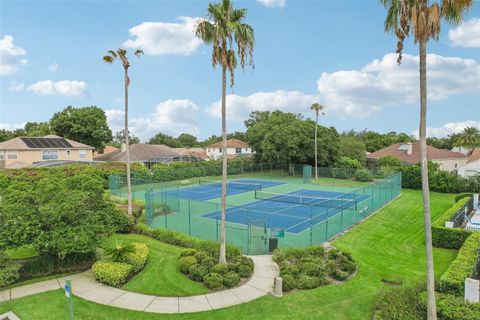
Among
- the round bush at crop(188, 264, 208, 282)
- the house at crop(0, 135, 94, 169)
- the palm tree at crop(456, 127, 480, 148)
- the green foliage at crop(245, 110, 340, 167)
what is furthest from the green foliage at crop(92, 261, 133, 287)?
the palm tree at crop(456, 127, 480, 148)

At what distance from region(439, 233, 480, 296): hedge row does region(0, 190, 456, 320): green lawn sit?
1263 millimetres

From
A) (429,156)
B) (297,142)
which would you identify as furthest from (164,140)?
(429,156)

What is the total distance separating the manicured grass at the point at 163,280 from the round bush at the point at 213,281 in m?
Result: 0.20

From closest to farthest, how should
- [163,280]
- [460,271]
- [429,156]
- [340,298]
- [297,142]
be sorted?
1. [340,298]
2. [460,271]
3. [163,280]
4. [297,142]
5. [429,156]

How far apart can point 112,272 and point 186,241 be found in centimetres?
479

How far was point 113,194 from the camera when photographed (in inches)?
1230

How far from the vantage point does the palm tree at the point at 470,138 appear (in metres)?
55.1

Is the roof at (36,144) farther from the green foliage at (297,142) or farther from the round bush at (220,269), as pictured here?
the round bush at (220,269)

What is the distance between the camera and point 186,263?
1275 centimetres

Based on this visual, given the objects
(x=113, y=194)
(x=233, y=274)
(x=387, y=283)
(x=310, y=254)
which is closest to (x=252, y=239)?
(x=310, y=254)

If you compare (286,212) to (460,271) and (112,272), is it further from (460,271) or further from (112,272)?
(112,272)

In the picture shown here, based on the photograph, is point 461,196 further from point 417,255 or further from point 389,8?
point 389,8

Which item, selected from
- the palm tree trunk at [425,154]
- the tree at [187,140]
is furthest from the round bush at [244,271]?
the tree at [187,140]

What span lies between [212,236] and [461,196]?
2333 cm
